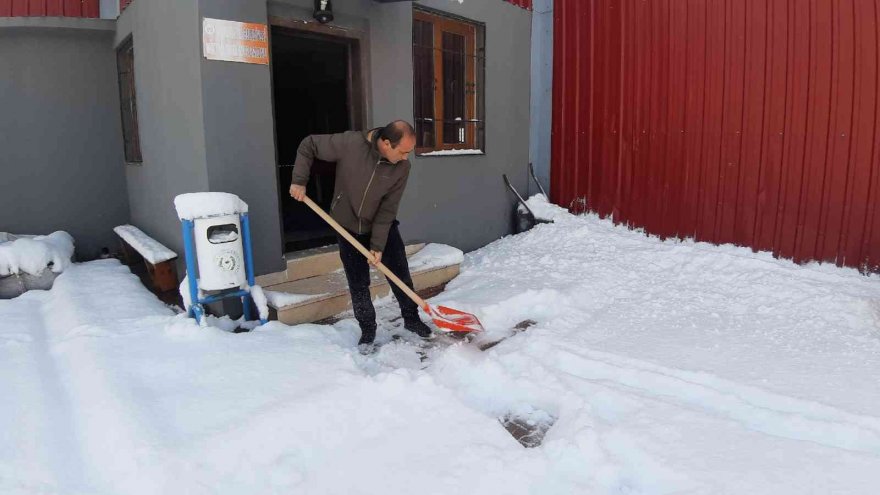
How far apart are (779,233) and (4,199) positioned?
814cm

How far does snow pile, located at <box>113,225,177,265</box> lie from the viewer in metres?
4.50

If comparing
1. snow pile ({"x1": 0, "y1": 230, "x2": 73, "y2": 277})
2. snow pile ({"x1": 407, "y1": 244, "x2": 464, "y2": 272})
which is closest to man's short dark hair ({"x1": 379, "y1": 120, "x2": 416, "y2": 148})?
snow pile ({"x1": 407, "y1": 244, "x2": 464, "y2": 272})

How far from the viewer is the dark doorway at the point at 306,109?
7230 mm

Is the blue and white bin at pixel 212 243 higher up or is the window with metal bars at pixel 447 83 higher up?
the window with metal bars at pixel 447 83

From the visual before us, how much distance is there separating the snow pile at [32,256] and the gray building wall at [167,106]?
797mm

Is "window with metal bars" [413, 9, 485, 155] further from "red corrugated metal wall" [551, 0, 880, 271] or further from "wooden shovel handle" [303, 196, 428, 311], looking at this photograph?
"wooden shovel handle" [303, 196, 428, 311]

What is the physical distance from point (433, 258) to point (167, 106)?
2.64 meters

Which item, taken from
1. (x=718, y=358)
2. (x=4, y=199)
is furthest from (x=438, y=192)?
(x=4, y=199)

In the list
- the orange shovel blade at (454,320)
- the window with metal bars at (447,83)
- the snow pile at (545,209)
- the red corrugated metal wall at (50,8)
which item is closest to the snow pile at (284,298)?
the orange shovel blade at (454,320)

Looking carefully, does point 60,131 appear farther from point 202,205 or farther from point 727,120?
point 727,120

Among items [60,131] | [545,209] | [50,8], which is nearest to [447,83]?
[545,209]

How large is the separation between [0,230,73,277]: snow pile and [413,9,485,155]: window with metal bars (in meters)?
3.58

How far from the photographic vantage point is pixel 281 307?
3.97 m

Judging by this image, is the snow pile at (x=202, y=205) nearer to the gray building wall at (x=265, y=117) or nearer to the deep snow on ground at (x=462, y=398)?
the gray building wall at (x=265, y=117)
